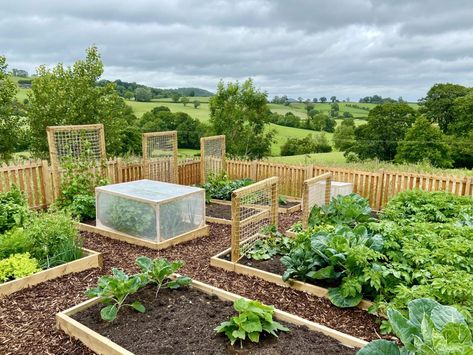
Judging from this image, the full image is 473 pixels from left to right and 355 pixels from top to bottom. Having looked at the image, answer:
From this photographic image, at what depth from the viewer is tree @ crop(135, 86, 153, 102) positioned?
93.4 ft

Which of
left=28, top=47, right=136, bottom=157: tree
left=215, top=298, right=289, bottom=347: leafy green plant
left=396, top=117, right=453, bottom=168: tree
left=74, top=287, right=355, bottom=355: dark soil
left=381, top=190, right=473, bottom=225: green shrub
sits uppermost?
left=28, top=47, right=136, bottom=157: tree

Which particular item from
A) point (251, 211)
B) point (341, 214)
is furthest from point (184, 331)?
point (341, 214)

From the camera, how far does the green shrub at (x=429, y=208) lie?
210 inches

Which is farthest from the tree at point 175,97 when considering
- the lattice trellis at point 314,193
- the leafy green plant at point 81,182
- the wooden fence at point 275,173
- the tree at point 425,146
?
the lattice trellis at point 314,193

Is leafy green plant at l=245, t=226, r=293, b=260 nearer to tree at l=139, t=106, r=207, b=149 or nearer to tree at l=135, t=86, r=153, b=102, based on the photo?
tree at l=139, t=106, r=207, b=149

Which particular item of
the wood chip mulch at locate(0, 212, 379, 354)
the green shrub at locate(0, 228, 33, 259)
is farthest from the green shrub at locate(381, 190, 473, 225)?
the green shrub at locate(0, 228, 33, 259)

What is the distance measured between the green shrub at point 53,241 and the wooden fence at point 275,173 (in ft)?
10.2

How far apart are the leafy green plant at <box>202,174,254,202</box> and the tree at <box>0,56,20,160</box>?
745cm

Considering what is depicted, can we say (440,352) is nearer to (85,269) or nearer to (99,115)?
(85,269)

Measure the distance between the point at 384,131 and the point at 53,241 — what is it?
3287 cm

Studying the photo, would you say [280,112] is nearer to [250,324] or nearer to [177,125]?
[177,125]

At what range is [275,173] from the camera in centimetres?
985

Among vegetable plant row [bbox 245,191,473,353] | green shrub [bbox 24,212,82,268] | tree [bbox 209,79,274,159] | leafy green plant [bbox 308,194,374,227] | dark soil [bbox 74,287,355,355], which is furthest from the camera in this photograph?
tree [bbox 209,79,274,159]

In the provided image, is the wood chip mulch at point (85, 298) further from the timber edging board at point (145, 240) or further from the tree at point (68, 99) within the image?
the tree at point (68, 99)
